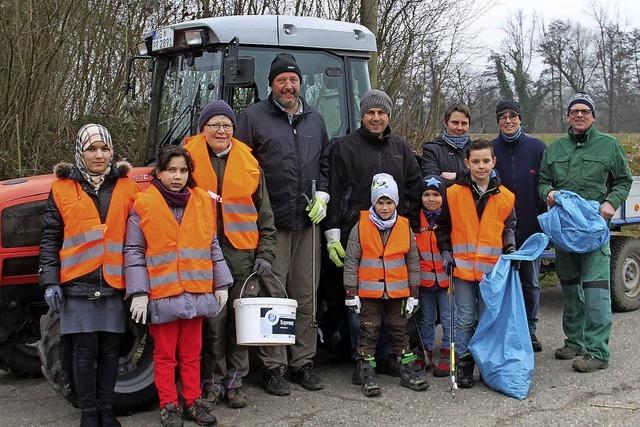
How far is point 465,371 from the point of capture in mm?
5156

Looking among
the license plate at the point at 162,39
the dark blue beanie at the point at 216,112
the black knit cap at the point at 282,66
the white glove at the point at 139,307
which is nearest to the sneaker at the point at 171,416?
the white glove at the point at 139,307

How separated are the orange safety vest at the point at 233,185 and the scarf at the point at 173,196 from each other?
1.10ft

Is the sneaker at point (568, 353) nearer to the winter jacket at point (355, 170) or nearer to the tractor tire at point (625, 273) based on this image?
the winter jacket at point (355, 170)

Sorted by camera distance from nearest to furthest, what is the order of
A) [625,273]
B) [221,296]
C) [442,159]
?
[221,296] < [442,159] < [625,273]

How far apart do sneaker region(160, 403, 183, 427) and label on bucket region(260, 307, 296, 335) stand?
0.69 meters

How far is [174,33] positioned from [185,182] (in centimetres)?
161

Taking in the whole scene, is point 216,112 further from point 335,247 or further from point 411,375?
point 411,375

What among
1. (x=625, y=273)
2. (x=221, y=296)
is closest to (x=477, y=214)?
(x=221, y=296)

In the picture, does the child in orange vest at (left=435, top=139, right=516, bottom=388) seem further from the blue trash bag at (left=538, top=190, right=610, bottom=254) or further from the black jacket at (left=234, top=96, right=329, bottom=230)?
the black jacket at (left=234, top=96, right=329, bottom=230)

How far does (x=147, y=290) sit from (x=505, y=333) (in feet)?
8.03

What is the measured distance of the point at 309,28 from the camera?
559 cm

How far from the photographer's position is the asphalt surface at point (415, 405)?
4.49 metres

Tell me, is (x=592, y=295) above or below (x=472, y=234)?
below

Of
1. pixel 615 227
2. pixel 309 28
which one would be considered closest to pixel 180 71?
pixel 309 28
